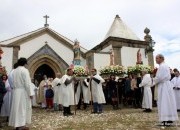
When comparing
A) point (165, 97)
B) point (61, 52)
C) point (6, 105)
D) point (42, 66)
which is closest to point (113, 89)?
point (6, 105)

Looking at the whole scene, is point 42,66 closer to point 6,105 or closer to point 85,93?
point 85,93

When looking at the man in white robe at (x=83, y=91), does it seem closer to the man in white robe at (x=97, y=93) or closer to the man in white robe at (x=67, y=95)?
the man in white robe at (x=97, y=93)

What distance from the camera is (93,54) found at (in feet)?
72.4

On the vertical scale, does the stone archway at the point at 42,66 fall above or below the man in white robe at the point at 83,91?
above

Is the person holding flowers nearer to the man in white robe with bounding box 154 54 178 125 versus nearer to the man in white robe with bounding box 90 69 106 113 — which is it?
the man in white robe with bounding box 90 69 106 113

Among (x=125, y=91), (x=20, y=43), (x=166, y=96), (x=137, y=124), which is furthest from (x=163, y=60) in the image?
(x=20, y=43)

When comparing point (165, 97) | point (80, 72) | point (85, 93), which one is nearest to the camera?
point (165, 97)

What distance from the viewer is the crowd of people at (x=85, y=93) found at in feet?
25.8

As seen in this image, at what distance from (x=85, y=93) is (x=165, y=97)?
7.14 meters

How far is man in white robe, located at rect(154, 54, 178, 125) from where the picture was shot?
7.96 metres

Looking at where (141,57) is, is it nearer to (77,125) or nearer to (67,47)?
(67,47)

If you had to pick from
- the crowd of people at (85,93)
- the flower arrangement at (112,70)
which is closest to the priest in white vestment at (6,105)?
the crowd of people at (85,93)

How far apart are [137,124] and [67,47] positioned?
15.7 meters

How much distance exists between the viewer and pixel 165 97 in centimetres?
812
